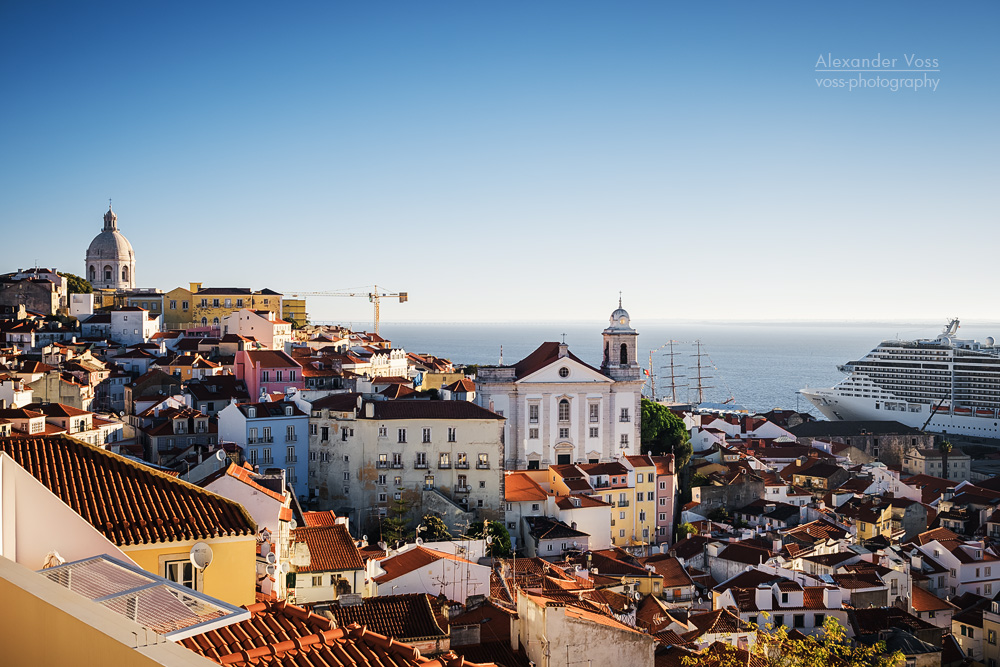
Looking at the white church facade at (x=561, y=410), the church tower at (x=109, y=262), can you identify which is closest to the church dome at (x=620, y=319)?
the white church facade at (x=561, y=410)

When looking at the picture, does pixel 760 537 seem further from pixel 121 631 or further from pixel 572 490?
pixel 121 631

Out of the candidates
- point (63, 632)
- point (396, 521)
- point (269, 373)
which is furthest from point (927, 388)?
point (63, 632)

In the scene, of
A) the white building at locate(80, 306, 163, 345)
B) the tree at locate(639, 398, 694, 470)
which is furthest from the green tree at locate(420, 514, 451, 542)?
the white building at locate(80, 306, 163, 345)

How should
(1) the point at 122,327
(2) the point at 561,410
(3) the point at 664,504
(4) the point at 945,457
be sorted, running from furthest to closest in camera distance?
1. (1) the point at 122,327
2. (4) the point at 945,457
3. (2) the point at 561,410
4. (3) the point at 664,504

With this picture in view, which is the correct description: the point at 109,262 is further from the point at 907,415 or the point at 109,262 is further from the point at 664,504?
the point at 907,415

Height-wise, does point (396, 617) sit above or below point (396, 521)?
above

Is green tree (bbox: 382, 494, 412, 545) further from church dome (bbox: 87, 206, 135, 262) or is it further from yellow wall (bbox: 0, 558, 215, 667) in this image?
church dome (bbox: 87, 206, 135, 262)

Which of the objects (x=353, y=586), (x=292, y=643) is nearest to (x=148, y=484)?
(x=292, y=643)
